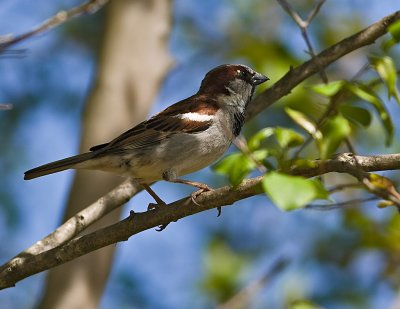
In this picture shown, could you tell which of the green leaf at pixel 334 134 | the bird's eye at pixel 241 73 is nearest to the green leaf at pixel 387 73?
the green leaf at pixel 334 134

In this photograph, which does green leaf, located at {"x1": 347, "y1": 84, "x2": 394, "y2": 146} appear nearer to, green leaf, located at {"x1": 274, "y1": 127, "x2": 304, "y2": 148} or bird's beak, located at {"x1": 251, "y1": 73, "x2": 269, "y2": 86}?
green leaf, located at {"x1": 274, "y1": 127, "x2": 304, "y2": 148}

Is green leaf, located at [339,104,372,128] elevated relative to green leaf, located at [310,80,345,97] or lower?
lower

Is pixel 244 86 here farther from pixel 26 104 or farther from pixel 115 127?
Answer: pixel 26 104

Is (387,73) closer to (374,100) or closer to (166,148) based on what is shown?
(374,100)

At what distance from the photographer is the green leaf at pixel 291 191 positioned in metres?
1.99

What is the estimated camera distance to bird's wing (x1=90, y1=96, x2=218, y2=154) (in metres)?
4.91

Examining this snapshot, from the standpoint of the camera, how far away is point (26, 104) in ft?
28.1

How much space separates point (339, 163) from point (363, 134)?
4915 millimetres

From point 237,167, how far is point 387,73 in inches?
27.6

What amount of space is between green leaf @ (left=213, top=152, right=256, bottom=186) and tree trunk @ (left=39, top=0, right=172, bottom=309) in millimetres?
3000

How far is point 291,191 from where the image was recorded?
79.6 inches

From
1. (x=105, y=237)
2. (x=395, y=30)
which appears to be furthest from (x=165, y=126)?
(x=395, y=30)

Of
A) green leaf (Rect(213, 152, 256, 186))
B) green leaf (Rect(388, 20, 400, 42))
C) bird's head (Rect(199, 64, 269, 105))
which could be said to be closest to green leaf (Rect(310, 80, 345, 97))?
green leaf (Rect(213, 152, 256, 186))

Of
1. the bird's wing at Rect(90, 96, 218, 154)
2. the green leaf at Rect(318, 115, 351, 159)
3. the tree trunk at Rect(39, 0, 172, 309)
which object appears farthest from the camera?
the tree trunk at Rect(39, 0, 172, 309)
